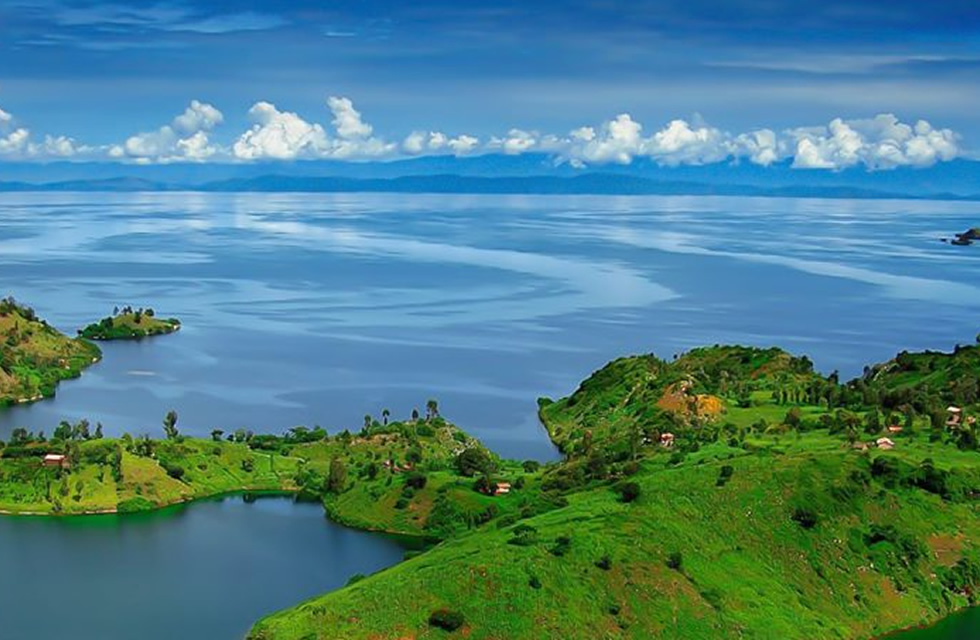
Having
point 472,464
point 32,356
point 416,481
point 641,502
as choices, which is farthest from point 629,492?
point 32,356

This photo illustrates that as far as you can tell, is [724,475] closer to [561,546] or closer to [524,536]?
[561,546]

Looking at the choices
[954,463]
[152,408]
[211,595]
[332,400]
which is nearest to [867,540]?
[954,463]

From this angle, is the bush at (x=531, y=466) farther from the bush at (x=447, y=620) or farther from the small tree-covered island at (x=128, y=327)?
the small tree-covered island at (x=128, y=327)

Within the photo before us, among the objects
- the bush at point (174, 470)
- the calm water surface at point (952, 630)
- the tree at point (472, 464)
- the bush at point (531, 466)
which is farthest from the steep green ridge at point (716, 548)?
the bush at point (174, 470)

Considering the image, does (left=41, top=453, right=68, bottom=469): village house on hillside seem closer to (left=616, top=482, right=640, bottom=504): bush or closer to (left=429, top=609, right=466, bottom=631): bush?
(left=429, top=609, right=466, bottom=631): bush

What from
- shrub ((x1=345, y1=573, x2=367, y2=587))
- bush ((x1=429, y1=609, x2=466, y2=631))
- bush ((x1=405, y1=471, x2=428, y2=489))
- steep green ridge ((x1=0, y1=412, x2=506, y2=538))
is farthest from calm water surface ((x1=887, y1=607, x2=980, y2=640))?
bush ((x1=405, y1=471, x2=428, y2=489))
